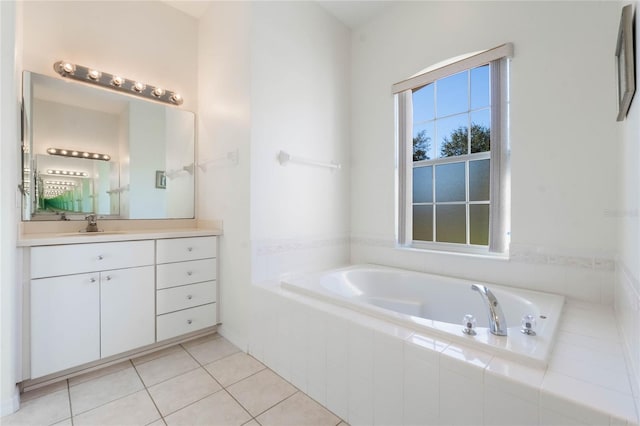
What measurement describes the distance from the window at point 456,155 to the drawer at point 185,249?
5.20 ft

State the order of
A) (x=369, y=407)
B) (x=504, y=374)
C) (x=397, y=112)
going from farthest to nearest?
(x=397, y=112)
(x=369, y=407)
(x=504, y=374)

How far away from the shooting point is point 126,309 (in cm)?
177

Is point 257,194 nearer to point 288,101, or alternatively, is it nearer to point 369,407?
point 288,101

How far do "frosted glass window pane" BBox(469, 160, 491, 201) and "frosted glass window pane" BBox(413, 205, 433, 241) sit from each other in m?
0.36

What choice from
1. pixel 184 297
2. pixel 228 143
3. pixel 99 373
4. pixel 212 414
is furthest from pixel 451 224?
pixel 99 373

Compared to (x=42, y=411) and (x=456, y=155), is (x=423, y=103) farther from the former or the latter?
(x=42, y=411)

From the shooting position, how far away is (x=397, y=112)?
8.01 feet

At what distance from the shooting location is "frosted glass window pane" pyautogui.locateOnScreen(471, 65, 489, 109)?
6.74ft

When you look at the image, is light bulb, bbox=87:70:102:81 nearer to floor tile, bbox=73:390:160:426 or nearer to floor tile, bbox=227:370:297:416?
floor tile, bbox=73:390:160:426

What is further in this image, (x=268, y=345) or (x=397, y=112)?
(x=397, y=112)

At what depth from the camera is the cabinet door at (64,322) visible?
148 cm

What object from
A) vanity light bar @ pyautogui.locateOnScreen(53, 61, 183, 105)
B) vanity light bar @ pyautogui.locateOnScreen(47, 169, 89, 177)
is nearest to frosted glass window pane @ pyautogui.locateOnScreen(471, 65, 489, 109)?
vanity light bar @ pyautogui.locateOnScreen(53, 61, 183, 105)

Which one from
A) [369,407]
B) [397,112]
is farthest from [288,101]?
[369,407]

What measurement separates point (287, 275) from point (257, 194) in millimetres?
669
